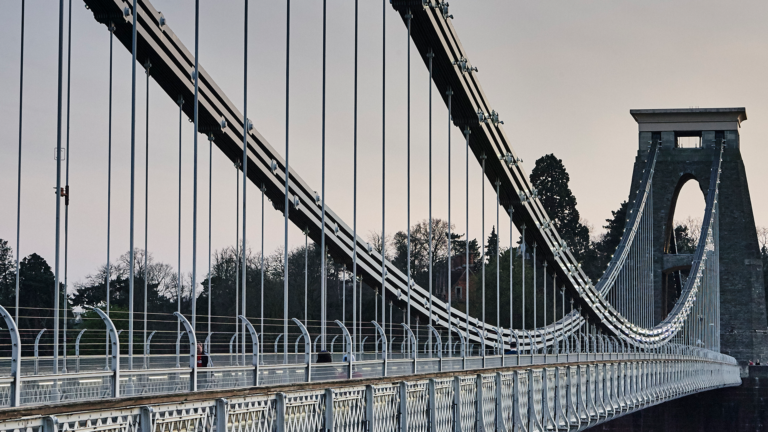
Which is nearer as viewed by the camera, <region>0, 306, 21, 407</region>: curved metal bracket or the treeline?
<region>0, 306, 21, 407</region>: curved metal bracket

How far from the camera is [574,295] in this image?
4125 centimetres

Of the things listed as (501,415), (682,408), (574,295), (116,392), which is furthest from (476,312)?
(116,392)

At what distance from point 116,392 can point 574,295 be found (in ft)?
107

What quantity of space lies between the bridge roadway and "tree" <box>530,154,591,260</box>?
190 feet

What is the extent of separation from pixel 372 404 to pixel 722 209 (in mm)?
57602

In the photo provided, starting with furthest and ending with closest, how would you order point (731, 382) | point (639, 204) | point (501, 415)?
point (639, 204)
point (731, 382)
point (501, 415)

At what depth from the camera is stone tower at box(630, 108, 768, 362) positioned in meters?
65.3

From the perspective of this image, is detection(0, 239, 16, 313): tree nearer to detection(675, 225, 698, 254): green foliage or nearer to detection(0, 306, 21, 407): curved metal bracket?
detection(0, 306, 21, 407): curved metal bracket

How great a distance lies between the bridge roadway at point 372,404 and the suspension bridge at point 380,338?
2 cm

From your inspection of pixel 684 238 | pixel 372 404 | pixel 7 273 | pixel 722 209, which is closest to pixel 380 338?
pixel 7 273

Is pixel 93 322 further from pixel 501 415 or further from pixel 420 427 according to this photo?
pixel 420 427

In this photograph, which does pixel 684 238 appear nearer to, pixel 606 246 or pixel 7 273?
pixel 606 246

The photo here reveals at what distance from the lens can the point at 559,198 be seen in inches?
3506

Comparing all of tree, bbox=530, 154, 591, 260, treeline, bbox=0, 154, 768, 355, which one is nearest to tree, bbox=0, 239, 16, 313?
treeline, bbox=0, 154, 768, 355
